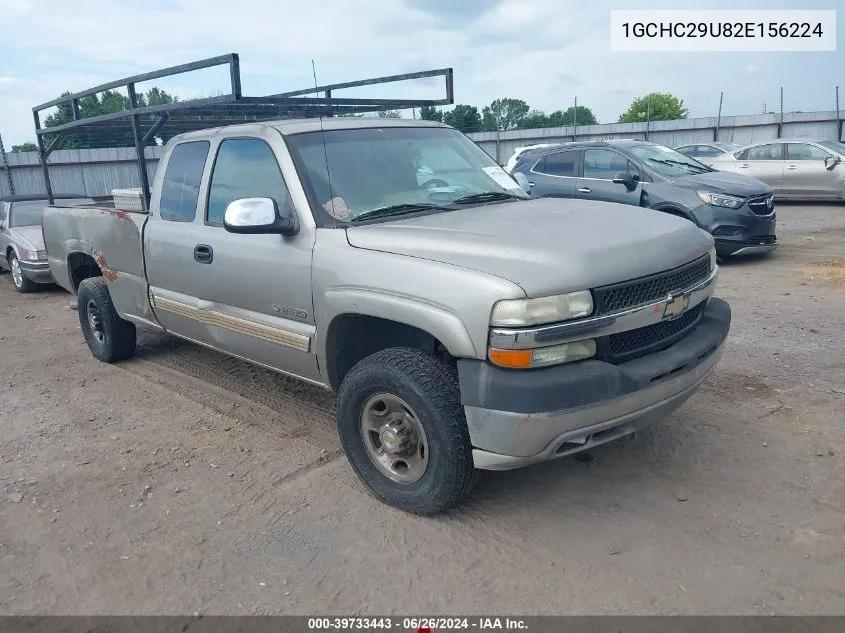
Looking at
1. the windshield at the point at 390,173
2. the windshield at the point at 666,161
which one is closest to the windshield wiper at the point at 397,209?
the windshield at the point at 390,173

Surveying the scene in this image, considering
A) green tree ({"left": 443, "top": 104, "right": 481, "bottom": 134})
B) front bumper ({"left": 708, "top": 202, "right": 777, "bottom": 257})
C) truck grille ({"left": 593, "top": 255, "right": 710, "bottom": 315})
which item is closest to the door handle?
truck grille ({"left": 593, "top": 255, "right": 710, "bottom": 315})

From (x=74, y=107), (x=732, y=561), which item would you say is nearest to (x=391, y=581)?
(x=732, y=561)

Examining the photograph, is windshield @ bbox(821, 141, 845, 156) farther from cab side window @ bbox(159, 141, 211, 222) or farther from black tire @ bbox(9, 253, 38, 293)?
black tire @ bbox(9, 253, 38, 293)

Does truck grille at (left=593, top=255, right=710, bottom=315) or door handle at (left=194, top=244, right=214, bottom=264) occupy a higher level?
door handle at (left=194, top=244, right=214, bottom=264)

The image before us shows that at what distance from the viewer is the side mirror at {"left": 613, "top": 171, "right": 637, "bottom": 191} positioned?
9145mm

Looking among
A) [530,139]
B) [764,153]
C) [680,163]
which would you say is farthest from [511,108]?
[680,163]

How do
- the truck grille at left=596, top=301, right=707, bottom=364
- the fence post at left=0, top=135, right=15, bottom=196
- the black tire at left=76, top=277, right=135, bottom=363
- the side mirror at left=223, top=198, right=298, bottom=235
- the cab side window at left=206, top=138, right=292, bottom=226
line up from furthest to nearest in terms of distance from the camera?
the fence post at left=0, top=135, right=15, bottom=196
the black tire at left=76, top=277, right=135, bottom=363
the cab side window at left=206, top=138, right=292, bottom=226
the side mirror at left=223, top=198, right=298, bottom=235
the truck grille at left=596, top=301, right=707, bottom=364

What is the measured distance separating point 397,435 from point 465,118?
2410cm

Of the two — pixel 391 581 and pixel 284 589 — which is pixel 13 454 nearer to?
pixel 284 589

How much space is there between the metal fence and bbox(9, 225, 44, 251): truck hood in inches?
213

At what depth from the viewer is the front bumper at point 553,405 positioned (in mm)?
2785

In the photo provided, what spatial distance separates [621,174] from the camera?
9.30 metres

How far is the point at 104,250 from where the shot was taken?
18.2ft
